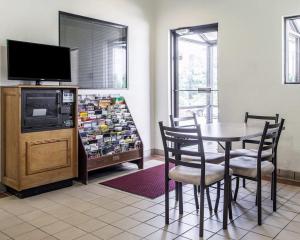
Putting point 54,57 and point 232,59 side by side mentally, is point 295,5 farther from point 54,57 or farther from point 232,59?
point 54,57

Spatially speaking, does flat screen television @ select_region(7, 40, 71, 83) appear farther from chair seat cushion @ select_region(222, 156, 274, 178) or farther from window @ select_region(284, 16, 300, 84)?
window @ select_region(284, 16, 300, 84)

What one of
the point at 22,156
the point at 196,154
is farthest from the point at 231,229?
the point at 22,156

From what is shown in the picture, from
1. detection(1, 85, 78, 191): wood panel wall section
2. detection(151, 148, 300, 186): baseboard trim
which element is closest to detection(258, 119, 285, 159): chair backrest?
detection(151, 148, 300, 186): baseboard trim

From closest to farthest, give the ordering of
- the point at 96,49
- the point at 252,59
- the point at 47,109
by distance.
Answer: the point at 47,109
the point at 252,59
the point at 96,49

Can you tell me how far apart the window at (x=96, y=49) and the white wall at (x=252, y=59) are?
3.86 ft

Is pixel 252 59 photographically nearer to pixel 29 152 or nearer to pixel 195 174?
pixel 195 174

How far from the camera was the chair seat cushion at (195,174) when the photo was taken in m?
2.73

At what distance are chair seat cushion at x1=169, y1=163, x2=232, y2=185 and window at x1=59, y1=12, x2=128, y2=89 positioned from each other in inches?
91.0

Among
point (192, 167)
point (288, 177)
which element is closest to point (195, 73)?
point (288, 177)

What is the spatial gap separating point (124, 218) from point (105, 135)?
1.63 metres

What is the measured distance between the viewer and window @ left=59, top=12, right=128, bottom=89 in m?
4.45

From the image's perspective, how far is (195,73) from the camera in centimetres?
558

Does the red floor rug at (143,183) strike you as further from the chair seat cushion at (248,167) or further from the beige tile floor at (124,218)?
the chair seat cushion at (248,167)

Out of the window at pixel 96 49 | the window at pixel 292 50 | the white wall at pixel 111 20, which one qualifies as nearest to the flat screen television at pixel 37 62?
the white wall at pixel 111 20
